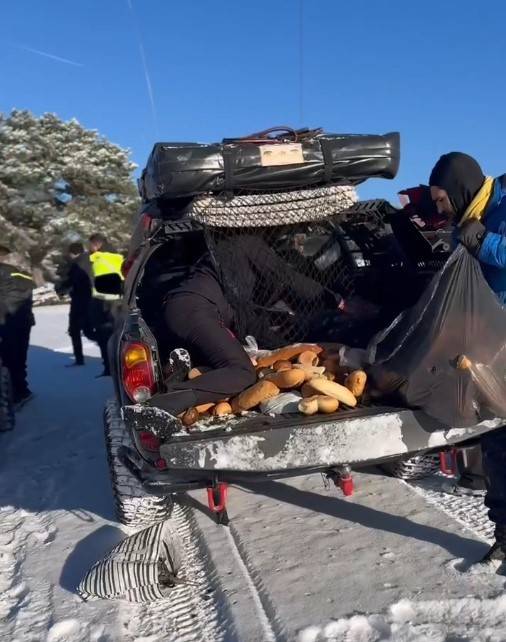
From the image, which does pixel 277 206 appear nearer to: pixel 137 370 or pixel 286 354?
pixel 286 354

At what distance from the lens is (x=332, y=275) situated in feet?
16.0

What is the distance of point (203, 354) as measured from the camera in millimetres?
3732

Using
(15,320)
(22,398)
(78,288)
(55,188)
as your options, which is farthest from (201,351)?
(55,188)

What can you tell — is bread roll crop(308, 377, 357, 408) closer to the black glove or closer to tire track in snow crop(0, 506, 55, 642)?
the black glove

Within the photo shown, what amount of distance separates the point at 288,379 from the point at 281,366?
31 centimetres

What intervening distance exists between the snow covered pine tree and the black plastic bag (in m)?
30.9

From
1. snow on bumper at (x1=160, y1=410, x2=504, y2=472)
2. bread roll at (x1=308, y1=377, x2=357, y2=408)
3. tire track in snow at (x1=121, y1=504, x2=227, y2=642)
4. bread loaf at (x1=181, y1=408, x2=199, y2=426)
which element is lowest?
tire track in snow at (x1=121, y1=504, x2=227, y2=642)

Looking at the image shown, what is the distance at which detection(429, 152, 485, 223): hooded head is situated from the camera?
317 cm

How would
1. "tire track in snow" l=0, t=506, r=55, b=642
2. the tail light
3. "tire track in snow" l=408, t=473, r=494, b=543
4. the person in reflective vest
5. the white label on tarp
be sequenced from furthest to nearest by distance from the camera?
the person in reflective vest, the white label on tarp, "tire track in snow" l=408, t=473, r=494, b=543, the tail light, "tire track in snow" l=0, t=506, r=55, b=642

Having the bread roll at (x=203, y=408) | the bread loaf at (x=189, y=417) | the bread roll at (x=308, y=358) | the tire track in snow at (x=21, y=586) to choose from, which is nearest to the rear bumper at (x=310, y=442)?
the bread loaf at (x=189, y=417)

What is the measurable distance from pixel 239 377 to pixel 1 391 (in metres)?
3.80

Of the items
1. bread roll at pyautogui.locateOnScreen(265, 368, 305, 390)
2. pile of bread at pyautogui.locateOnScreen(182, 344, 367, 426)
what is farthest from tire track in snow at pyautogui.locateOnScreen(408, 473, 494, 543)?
bread roll at pyautogui.locateOnScreen(265, 368, 305, 390)

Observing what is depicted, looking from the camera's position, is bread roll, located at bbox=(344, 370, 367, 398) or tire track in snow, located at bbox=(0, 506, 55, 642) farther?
bread roll, located at bbox=(344, 370, 367, 398)

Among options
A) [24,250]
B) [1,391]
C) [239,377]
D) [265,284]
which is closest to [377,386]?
[239,377]
